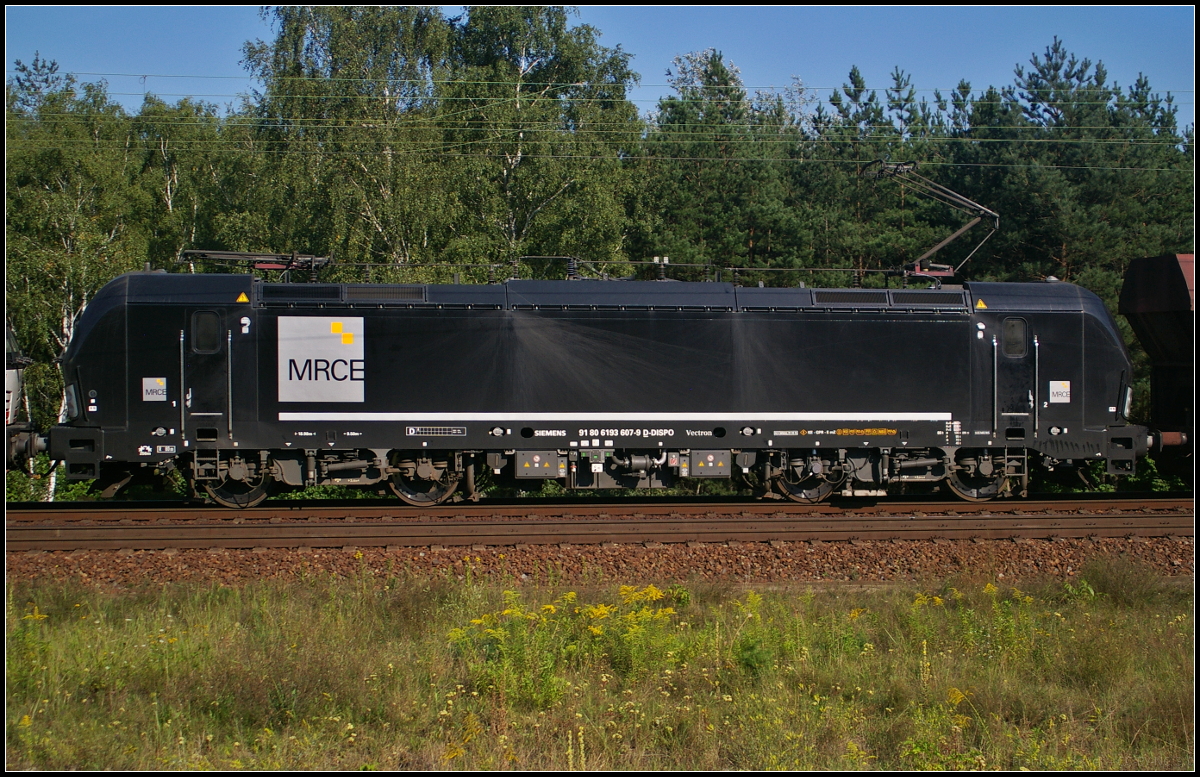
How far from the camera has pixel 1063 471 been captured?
15.3 m

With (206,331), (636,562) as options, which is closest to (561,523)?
(636,562)

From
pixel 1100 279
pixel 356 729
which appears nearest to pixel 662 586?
pixel 356 729

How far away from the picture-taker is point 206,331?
1272 cm

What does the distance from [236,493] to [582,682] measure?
348 inches

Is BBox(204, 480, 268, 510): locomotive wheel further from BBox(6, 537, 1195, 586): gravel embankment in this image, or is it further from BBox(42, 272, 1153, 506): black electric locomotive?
BBox(6, 537, 1195, 586): gravel embankment

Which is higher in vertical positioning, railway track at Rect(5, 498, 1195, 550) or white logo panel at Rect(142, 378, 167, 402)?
white logo panel at Rect(142, 378, 167, 402)

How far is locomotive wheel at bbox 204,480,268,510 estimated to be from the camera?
13.2 meters

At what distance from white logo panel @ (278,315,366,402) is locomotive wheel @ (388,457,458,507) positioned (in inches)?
55.8

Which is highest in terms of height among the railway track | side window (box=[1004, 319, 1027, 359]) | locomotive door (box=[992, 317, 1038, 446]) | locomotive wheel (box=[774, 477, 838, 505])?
side window (box=[1004, 319, 1027, 359])

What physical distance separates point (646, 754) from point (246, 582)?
6.02 m

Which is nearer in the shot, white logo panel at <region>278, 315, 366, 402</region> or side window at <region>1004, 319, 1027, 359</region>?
white logo panel at <region>278, 315, 366, 402</region>

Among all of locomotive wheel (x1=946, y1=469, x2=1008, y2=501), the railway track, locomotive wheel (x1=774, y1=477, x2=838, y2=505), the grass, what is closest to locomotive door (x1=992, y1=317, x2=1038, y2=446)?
locomotive wheel (x1=946, y1=469, x2=1008, y2=501)

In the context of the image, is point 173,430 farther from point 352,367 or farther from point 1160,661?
point 1160,661

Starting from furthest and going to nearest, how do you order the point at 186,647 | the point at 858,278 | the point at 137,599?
the point at 858,278
the point at 137,599
the point at 186,647
